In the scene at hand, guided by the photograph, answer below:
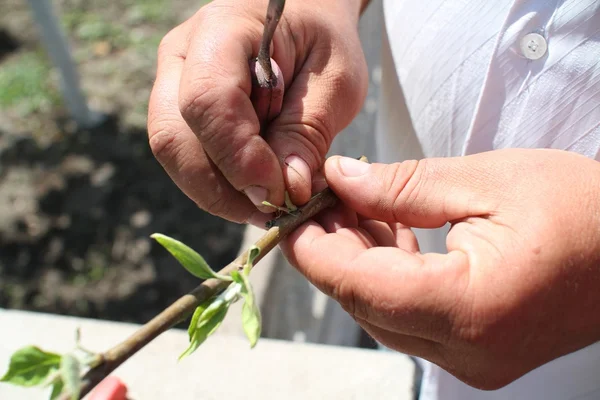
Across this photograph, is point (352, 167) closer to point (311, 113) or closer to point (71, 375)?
point (311, 113)

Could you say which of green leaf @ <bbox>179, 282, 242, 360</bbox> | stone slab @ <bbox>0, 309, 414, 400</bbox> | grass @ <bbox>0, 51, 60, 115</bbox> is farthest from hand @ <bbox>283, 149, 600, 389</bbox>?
grass @ <bbox>0, 51, 60, 115</bbox>

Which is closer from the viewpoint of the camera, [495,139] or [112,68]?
[495,139]

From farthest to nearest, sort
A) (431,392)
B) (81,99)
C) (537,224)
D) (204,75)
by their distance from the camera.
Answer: (81,99)
(431,392)
(204,75)
(537,224)

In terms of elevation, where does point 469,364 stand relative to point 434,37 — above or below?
below

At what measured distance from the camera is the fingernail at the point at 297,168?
3.66 ft

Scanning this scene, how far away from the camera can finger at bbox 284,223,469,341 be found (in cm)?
91

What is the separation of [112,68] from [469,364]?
3.03 metres

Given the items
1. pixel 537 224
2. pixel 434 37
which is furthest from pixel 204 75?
pixel 537 224

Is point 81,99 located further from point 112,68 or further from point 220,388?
point 220,388

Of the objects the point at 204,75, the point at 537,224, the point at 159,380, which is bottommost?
the point at 159,380

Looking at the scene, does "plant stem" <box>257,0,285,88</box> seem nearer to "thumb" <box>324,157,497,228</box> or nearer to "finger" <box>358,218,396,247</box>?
"thumb" <box>324,157,497,228</box>

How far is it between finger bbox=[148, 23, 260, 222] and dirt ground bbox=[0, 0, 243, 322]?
4.72 feet

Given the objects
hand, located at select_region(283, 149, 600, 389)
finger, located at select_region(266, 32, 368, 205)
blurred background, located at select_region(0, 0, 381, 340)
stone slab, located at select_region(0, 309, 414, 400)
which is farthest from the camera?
blurred background, located at select_region(0, 0, 381, 340)

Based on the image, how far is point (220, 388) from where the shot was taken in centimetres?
159
